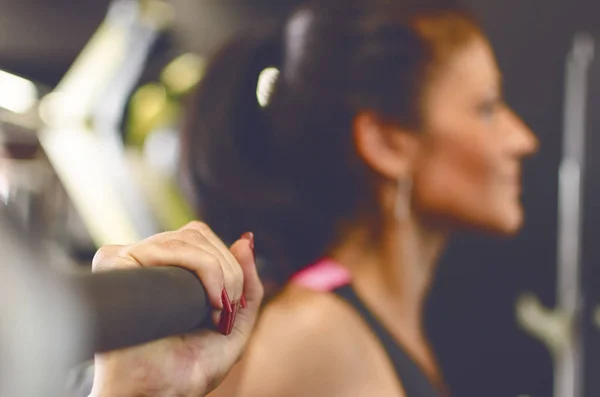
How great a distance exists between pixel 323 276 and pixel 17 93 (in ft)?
0.94

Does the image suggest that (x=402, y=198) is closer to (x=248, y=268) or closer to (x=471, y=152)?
(x=471, y=152)

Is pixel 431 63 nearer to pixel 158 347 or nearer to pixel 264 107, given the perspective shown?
pixel 264 107

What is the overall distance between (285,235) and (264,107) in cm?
13

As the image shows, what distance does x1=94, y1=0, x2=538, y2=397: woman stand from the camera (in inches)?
16.3

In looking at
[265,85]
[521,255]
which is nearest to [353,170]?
[265,85]

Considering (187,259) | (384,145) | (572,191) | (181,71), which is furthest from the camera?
(572,191)

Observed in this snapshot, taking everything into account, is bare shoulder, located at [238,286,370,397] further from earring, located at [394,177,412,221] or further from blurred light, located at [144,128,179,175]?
blurred light, located at [144,128,179,175]

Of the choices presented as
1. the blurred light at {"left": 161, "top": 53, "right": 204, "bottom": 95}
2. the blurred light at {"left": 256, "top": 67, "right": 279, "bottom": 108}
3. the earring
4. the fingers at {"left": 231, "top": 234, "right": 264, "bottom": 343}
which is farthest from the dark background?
the fingers at {"left": 231, "top": 234, "right": 264, "bottom": 343}

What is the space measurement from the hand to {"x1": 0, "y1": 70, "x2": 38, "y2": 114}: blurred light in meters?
0.34

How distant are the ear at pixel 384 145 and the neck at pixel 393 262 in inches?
1.7

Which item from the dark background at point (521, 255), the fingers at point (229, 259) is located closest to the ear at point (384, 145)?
the fingers at point (229, 259)

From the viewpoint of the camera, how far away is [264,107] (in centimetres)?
38

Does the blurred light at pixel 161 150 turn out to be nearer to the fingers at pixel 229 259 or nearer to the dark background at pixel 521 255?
the dark background at pixel 521 255

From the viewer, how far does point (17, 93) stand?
0.64 meters
